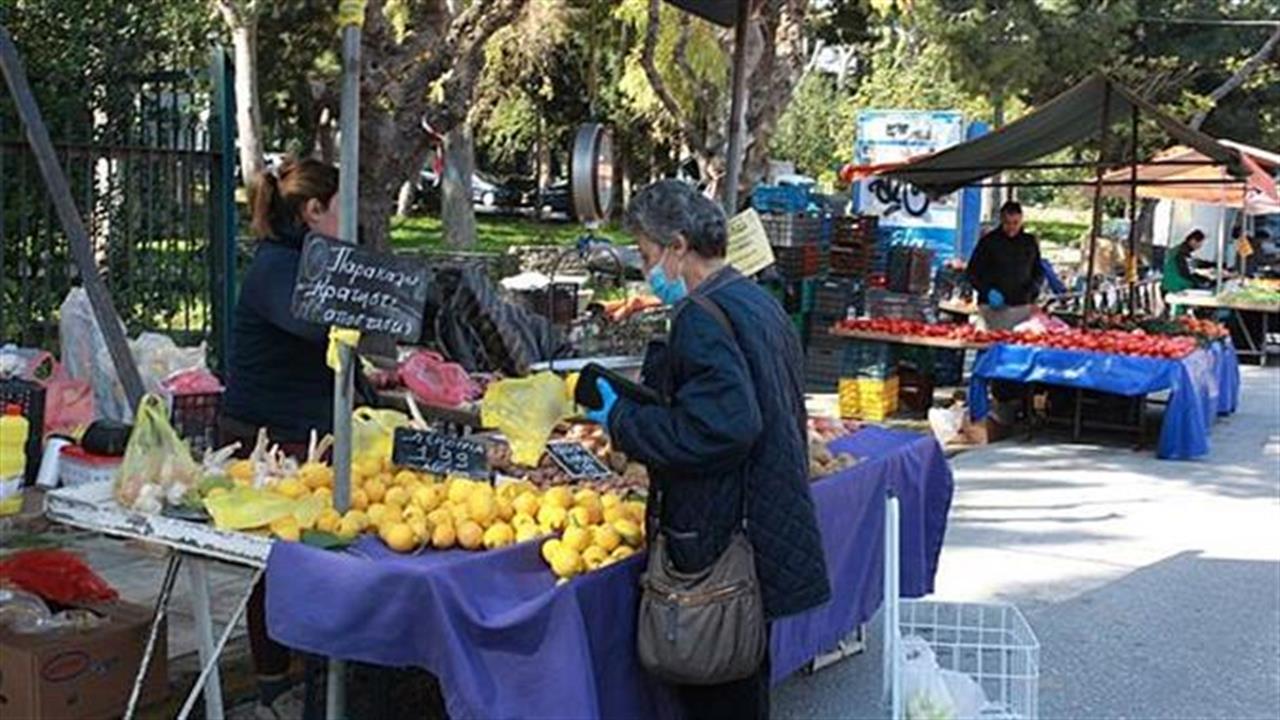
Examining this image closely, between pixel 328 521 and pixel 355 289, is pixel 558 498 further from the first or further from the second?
pixel 355 289

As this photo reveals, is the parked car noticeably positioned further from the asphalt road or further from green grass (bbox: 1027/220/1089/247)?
the asphalt road

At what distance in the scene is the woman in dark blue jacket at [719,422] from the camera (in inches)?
129

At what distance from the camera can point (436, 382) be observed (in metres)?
6.49

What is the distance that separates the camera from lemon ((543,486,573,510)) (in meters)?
3.80

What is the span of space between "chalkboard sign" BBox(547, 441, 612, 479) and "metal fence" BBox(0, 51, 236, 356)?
13.2 ft

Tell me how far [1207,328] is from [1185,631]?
703 centimetres

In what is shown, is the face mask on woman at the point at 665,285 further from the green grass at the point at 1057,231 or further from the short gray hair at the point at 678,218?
the green grass at the point at 1057,231

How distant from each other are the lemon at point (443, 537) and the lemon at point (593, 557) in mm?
336

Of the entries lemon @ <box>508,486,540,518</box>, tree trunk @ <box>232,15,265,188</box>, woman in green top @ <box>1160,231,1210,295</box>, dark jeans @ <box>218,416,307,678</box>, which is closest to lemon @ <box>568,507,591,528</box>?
lemon @ <box>508,486,540,518</box>

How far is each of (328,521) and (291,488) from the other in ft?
Result: 0.80

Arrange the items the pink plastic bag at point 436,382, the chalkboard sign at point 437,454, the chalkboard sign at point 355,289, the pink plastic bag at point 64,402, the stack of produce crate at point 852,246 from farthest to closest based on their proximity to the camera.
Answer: the stack of produce crate at point 852,246 < the pink plastic bag at point 436,382 < the pink plastic bag at point 64,402 < the chalkboard sign at point 437,454 < the chalkboard sign at point 355,289

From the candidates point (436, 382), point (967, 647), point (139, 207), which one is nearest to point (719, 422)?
point (967, 647)

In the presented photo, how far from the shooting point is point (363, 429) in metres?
4.43

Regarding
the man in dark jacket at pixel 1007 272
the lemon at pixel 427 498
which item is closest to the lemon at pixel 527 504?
the lemon at pixel 427 498
